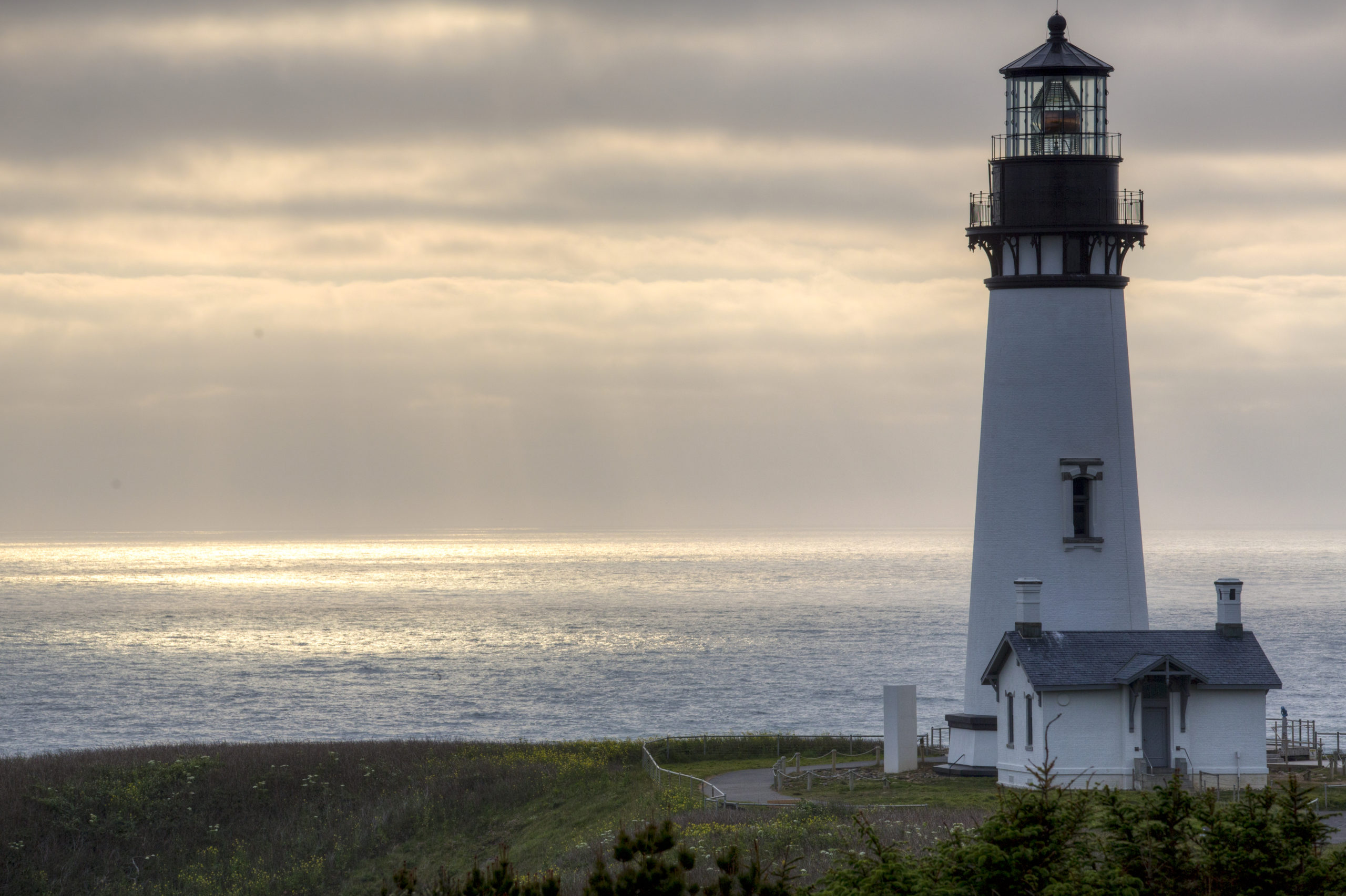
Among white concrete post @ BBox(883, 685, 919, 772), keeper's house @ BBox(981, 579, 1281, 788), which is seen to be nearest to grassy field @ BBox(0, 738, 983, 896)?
keeper's house @ BBox(981, 579, 1281, 788)

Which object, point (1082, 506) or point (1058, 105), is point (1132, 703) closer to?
point (1082, 506)

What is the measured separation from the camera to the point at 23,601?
18300 centimetres

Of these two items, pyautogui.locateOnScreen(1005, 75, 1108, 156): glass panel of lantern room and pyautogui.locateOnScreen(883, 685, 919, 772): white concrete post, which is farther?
pyautogui.locateOnScreen(883, 685, 919, 772): white concrete post

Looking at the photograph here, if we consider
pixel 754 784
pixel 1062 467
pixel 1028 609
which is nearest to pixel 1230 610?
pixel 1028 609

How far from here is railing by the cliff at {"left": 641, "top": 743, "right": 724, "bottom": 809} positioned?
3234 cm

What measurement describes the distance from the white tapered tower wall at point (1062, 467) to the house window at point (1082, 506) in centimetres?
18

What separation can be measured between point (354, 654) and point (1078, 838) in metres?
98.3

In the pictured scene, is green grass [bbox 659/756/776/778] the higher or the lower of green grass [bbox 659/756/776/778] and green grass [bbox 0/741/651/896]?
the higher

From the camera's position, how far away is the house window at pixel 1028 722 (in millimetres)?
30766

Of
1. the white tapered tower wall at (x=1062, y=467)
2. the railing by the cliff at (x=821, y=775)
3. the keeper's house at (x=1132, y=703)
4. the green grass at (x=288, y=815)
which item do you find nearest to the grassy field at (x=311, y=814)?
the green grass at (x=288, y=815)

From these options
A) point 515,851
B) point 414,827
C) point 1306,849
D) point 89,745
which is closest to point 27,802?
point 414,827

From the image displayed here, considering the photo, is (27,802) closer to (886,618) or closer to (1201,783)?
(1201,783)

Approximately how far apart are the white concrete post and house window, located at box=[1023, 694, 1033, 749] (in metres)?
4.24

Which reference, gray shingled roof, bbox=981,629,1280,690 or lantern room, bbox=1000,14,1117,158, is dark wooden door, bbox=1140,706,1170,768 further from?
lantern room, bbox=1000,14,1117,158
